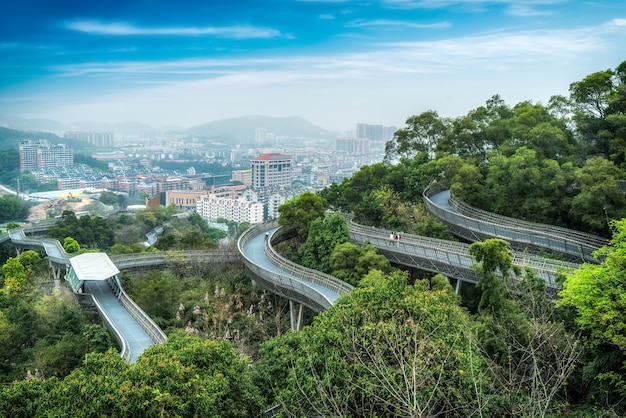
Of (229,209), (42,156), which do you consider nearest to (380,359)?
(229,209)

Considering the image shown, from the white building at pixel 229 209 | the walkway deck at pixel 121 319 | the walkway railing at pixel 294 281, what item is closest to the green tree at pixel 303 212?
the walkway railing at pixel 294 281

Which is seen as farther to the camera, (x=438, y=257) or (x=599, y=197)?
(x=438, y=257)

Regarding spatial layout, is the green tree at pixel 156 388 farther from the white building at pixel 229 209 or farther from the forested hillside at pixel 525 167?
the white building at pixel 229 209

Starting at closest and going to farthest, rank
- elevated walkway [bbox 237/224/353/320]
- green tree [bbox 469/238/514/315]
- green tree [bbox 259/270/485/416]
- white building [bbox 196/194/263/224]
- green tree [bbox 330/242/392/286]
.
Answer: green tree [bbox 259/270/485/416]
green tree [bbox 469/238/514/315]
elevated walkway [bbox 237/224/353/320]
green tree [bbox 330/242/392/286]
white building [bbox 196/194/263/224]

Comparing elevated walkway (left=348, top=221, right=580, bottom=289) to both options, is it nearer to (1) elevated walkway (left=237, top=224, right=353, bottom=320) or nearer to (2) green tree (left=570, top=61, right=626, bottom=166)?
(1) elevated walkway (left=237, top=224, right=353, bottom=320)

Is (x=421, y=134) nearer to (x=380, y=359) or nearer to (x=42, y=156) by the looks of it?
(x=380, y=359)

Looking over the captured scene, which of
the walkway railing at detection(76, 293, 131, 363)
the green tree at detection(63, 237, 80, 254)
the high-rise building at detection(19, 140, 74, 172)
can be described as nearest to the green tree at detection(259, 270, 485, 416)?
the walkway railing at detection(76, 293, 131, 363)

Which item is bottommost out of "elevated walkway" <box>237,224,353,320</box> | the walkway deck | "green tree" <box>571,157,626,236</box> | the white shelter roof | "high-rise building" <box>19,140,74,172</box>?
"high-rise building" <box>19,140,74,172</box>

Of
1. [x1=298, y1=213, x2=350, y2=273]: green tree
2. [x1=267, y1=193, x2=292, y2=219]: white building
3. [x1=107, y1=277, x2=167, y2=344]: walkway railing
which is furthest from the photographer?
[x1=267, y1=193, x2=292, y2=219]: white building
